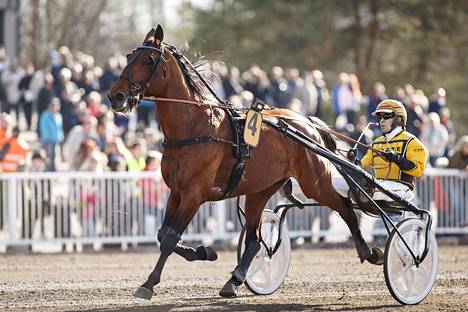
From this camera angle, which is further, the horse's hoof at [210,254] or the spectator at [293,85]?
the spectator at [293,85]

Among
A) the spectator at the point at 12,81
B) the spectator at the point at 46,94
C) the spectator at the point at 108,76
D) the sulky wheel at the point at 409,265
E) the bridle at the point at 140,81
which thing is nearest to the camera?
the bridle at the point at 140,81

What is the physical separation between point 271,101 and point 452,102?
14.4 m

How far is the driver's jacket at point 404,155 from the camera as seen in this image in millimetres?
9336

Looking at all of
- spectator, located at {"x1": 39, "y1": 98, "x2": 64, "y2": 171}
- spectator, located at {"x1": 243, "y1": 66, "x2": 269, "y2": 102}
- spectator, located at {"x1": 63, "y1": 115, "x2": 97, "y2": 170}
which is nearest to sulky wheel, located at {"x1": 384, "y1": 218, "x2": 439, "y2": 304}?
spectator, located at {"x1": 63, "y1": 115, "x2": 97, "y2": 170}

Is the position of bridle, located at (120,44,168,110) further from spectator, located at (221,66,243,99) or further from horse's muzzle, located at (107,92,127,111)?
spectator, located at (221,66,243,99)

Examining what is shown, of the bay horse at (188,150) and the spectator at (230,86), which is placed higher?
the spectator at (230,86)

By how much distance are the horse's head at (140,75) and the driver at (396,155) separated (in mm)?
2062

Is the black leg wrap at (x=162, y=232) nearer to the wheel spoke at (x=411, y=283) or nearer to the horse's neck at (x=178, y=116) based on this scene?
the horse's neck at (x=178, y=116)

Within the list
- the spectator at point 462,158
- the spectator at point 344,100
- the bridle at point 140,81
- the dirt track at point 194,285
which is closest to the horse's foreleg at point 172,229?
the dirt track at point 194,285

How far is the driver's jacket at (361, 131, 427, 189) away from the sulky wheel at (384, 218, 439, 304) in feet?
1.33

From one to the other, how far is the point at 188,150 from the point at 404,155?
6.47ft

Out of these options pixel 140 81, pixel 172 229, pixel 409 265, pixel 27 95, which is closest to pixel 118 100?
pixel 140 81

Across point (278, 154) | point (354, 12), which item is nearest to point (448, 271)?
point (278, 154)

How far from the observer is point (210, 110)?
881cm
